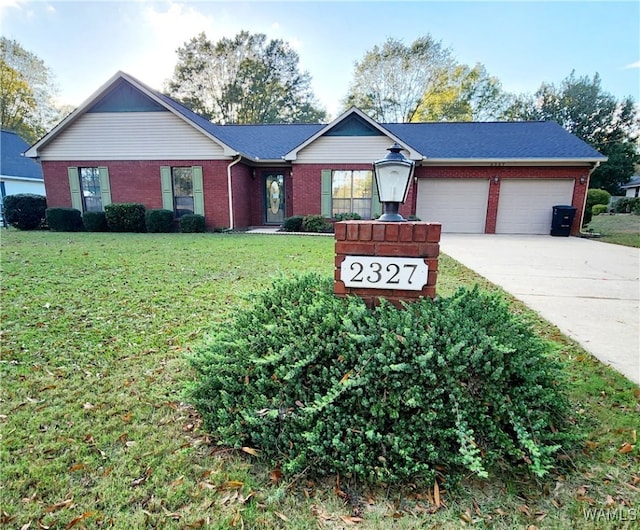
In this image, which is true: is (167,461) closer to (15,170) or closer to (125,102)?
(125,102)

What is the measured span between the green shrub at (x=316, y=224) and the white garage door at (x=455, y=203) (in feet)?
12.6

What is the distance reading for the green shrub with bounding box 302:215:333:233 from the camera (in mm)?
12766

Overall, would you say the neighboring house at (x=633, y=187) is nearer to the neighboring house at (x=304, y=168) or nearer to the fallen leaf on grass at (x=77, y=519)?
the neighboring house at (x=304, y=168)

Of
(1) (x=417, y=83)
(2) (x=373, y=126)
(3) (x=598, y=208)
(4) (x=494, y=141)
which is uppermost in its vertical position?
(1) (x=417, y=83)

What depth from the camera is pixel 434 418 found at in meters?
1.64

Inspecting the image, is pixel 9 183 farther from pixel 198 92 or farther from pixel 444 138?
pixel 444 138

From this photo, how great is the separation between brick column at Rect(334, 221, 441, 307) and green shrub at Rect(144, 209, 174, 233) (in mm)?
11773

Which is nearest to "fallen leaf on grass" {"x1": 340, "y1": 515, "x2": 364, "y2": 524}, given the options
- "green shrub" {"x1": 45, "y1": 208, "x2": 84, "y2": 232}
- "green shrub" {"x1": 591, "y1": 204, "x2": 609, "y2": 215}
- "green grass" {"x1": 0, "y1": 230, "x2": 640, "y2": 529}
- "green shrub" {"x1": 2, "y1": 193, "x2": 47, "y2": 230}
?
"green grass" {"x1": 0, "y1": 230, "x2": 640, "y2": 529}

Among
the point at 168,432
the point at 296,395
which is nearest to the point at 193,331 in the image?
the point at 168,432

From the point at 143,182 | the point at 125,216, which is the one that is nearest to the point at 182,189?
the point at 143,182

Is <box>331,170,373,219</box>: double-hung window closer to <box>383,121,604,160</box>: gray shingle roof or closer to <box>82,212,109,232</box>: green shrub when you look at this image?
<box>383,121,604,160</box>: gray shingle roof

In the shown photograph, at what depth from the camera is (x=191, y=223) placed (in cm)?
1241

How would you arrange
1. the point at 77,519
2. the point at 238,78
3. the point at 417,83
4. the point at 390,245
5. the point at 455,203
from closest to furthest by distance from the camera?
the point at 77,519 → the point at 390,245 → the point at 455,203 → the point at 417,83 → the point at 238,78

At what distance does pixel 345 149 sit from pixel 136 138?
24.9 ft
